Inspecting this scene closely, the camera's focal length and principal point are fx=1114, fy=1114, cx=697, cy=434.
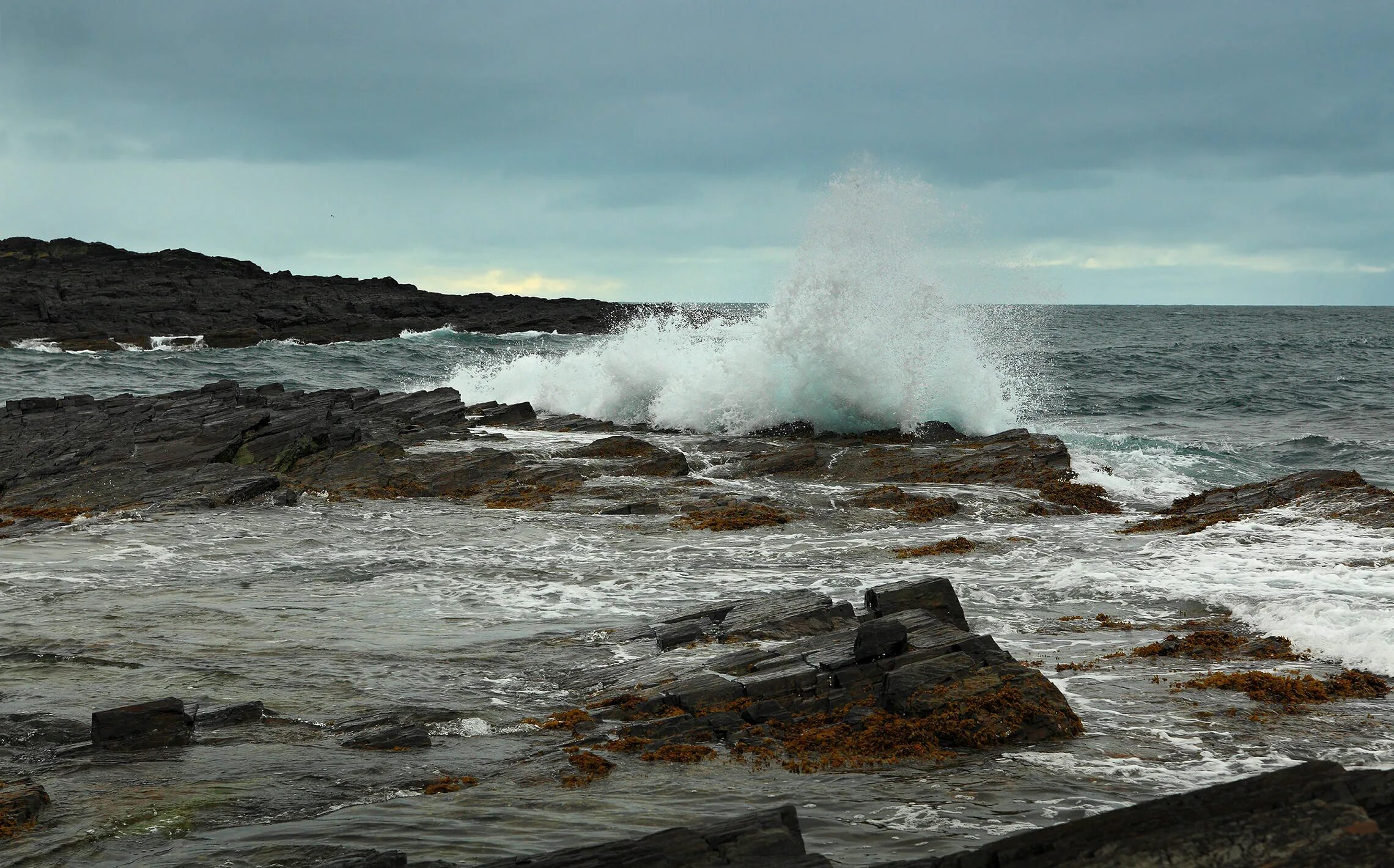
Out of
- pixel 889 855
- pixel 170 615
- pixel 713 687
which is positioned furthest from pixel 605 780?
pixel 170 615

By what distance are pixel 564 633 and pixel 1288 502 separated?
9847mm

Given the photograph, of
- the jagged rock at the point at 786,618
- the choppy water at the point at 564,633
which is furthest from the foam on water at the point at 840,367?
the jagged rock at the point at 786,618

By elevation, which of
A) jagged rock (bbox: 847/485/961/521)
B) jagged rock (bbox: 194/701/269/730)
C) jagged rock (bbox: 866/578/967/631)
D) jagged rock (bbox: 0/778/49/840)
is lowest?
jagged rock (bbox: 194/701/269/730)

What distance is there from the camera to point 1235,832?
390 centimetres

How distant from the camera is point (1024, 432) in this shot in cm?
2002

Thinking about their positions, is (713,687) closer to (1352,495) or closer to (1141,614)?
(1141,614)

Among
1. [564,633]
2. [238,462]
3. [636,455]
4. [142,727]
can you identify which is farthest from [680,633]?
[238,462]

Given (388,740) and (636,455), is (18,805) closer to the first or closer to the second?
(388,740)

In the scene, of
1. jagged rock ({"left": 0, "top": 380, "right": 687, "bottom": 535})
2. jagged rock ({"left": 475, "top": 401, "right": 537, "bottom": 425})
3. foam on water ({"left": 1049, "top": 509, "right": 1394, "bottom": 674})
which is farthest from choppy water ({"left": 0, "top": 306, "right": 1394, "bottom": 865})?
jagged rock ({"left": 475, "top": 401, "right": 537, "bottom": 425})

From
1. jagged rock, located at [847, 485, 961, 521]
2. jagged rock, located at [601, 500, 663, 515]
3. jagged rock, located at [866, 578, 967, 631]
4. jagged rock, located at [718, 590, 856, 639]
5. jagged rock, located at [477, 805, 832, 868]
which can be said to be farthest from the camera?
jagged rock, located at [601, 500, 663, 515]

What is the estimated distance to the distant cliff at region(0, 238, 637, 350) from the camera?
2185 inches

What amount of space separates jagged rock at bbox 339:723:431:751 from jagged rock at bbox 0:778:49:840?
66.2 inches

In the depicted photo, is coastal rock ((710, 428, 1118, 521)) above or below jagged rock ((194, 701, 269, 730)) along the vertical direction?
above

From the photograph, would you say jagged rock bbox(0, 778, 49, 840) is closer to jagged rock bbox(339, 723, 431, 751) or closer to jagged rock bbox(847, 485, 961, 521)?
jagged rock bbox(339, 723, 431, 751)
